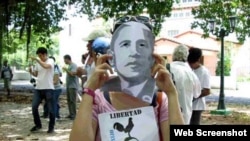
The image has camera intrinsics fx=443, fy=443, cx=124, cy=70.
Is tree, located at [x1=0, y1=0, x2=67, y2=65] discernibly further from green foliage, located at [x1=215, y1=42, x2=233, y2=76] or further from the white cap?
green foliage, located at [x1=215, y1=42, x2=233, y2=76]

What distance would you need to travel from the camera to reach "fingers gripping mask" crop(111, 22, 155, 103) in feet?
6.75

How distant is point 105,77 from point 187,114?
254 centimetres

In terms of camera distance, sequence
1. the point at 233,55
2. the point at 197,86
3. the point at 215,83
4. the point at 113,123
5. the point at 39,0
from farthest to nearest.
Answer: the point at 233,55 < the point at 215,83 < the point at 39,0 < the point at 197,86 < the point at 113,123

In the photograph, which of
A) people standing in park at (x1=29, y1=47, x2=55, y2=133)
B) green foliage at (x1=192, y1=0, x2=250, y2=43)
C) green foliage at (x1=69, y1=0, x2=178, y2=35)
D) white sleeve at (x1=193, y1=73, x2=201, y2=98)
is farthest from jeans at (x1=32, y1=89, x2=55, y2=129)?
green foliage at (x1=192, y1=0, x2=250, y2=43)

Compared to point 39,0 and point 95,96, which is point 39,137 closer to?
point 95,96

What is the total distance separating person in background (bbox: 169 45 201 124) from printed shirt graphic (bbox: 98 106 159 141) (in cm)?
242

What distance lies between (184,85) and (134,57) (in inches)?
97.6

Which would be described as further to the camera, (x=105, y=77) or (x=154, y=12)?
(x=154, y=12)

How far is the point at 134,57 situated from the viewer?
6.81 ft

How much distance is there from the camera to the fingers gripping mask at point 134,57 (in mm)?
2059

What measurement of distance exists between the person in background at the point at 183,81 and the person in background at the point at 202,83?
0.54 m

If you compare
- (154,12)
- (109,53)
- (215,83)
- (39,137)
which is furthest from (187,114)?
(215,83)

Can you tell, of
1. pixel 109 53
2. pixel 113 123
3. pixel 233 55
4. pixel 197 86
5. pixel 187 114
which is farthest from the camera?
pixel 233 55

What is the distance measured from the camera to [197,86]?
4723 mm
